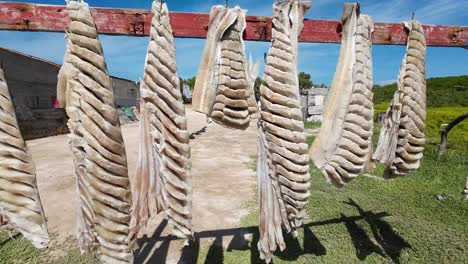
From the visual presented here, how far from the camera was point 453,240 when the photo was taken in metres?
4.50

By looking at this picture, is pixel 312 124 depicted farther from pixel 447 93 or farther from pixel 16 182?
pixel 16 182

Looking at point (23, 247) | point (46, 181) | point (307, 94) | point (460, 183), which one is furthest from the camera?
point (307, 94)

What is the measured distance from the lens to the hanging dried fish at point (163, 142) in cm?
138

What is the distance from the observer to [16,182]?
136 cm

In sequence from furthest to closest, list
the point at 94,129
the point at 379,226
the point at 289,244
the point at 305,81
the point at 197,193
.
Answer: the point at 305,81
the point at 197,193
the point at 379,226
the point at 289,244
the point at 94,129

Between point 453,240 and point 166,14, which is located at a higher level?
point 166,14

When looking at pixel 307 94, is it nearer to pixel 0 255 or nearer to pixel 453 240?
pixel 453 240

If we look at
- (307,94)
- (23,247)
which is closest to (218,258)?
(23,247)

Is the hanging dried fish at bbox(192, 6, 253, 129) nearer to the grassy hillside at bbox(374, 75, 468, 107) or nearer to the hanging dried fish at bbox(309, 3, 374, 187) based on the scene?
the hanging dried fish at bbox(309, 3, 374, 187)

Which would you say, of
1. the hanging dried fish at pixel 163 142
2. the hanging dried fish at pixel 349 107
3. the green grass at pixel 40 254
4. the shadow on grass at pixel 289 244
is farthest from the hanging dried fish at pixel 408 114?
the green grass at pixel 40 254

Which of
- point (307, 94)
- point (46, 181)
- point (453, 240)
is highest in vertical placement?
point (307, 94)

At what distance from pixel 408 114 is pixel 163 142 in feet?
5.11

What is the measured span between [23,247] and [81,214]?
Result: 4.07 m

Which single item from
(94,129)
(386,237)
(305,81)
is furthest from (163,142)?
(305,81)
